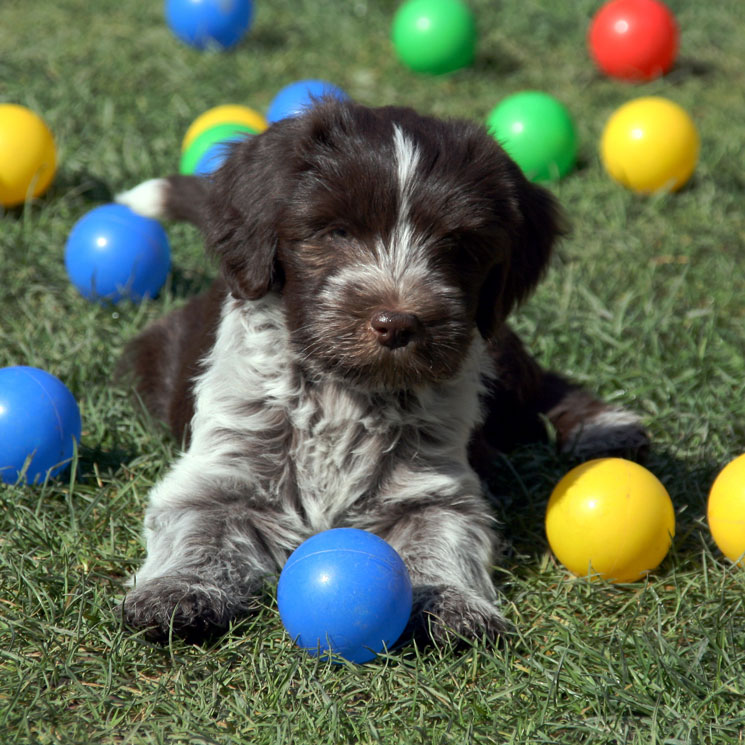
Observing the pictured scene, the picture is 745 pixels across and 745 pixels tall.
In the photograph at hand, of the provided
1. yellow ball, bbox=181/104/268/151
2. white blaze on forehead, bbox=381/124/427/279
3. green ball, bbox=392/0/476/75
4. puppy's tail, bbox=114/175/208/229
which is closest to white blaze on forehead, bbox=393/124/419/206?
white blaze on forehead, bbox=381/124/427/279

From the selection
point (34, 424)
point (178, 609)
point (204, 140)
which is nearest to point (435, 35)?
Result: point (204, 140)

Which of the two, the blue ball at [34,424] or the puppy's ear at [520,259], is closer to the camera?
the puppy's ear at [520,259]

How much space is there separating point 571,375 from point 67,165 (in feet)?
11.3

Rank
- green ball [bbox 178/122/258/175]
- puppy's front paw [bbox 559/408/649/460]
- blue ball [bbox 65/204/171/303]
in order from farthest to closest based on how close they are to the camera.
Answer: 1. green ball [bbox 178/122/258/175]
2. blue ball [bbox 65/204/171/303]
3. puppy's front paw [bbox 559/408/649/460]

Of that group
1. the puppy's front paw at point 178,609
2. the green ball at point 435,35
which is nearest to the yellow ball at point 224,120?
the green ball at point 435,35

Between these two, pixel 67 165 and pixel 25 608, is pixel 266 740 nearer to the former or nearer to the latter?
pixel 25 608

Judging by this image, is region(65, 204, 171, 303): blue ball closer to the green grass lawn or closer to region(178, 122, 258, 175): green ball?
the green grass lawn

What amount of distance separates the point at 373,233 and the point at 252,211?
0.45 metres

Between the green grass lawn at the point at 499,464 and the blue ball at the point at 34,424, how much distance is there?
101mm

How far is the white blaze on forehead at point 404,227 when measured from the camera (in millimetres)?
3296

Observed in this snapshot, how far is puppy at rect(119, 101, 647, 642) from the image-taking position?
131 inches

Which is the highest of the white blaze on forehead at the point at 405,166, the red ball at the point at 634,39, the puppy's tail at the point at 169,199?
the white blaze on forehead at the point at 405,166

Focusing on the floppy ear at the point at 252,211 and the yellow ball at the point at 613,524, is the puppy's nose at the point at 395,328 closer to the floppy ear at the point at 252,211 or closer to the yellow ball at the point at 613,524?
the floppy ear at the point at 252,211

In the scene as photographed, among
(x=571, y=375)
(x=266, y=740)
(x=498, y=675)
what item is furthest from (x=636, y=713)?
(x=571, y=375)
